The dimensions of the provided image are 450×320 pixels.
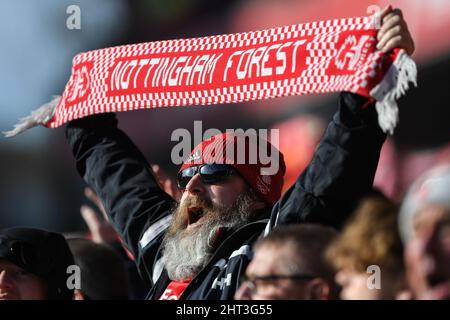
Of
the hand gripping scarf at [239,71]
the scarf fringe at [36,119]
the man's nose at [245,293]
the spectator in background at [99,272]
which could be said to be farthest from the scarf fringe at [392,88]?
the scarf fringe at [36,119]

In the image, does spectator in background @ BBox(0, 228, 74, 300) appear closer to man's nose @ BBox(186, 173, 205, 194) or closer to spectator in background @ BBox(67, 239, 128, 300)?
spectator in background @ BBox(67, 239, 128, 300)

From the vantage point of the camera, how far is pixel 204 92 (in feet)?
13.5

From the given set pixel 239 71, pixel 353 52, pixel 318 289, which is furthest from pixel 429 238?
pixel 239 71

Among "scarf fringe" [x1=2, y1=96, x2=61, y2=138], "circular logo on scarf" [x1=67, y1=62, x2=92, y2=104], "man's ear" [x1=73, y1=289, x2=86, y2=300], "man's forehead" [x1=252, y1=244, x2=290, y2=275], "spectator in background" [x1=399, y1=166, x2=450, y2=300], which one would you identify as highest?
"circular logo on scarf" [x1=67, y1=62, x2=92, y2=104]

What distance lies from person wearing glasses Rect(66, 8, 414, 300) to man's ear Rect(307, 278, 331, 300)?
1.85 ft

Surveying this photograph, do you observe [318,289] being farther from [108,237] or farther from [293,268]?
[108,237]

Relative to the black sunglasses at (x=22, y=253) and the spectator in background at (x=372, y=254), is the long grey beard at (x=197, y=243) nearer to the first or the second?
the black sunglasses at (x=22, y=253)

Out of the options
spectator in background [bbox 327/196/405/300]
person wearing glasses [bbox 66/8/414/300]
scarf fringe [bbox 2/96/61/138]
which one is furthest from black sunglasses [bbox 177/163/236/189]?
spectator in background [bbox 327/196/405/300]

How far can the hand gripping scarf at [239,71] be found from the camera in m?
3.34

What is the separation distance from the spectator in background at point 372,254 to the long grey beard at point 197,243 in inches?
42.3

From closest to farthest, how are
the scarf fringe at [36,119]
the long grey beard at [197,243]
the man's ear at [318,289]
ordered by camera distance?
the man's ear at [318,289] < the long grey beard at [197,243] < the scarf fringe at [36,119]

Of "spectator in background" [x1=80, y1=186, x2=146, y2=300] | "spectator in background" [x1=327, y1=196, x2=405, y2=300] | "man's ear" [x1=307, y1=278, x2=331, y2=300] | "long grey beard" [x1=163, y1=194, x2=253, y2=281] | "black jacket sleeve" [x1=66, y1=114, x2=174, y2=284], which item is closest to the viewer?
"spectator in background" [x1=327, y1=196, x2=405, y2=300]

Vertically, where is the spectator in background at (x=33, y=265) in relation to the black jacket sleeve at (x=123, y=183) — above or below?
below

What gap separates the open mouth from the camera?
3941 millimetres
